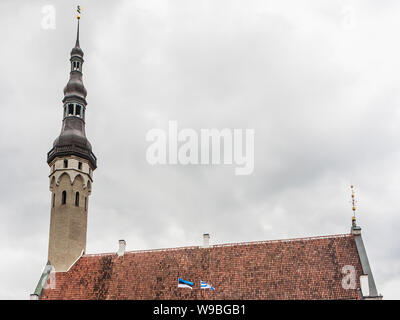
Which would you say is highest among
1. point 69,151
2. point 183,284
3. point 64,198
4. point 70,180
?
point 69,151

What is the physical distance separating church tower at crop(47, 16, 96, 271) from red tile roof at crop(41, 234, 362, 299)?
2166mm

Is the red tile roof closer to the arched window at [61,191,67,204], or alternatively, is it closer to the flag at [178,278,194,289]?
the flag at [178,278,194,289]

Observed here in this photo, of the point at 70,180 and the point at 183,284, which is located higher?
the point at 70,180

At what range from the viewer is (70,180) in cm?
5275

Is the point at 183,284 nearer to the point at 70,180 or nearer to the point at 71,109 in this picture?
the point at 70,180

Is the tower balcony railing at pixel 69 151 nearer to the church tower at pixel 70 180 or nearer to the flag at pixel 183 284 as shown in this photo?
the church tower at pixel 70 180

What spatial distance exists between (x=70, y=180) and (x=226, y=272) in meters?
18.4

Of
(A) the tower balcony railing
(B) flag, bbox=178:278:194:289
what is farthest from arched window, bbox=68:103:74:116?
(B) flag, bbox=178:278:194:289

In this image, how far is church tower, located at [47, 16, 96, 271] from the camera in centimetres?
5041

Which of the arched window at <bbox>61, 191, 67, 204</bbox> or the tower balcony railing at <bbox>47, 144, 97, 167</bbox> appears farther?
the tower balcony railing at <bbox>47, 144, 97, 167</bbox>

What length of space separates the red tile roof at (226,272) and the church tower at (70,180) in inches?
85.3

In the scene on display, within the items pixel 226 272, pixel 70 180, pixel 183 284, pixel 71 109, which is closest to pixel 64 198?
pixel 70 180

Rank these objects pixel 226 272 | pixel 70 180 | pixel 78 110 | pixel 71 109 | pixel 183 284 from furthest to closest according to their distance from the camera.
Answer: pixel 78 110 → pixel 71 109 → pixel 70 180 → pixel 226 272 → pixel 183 284
